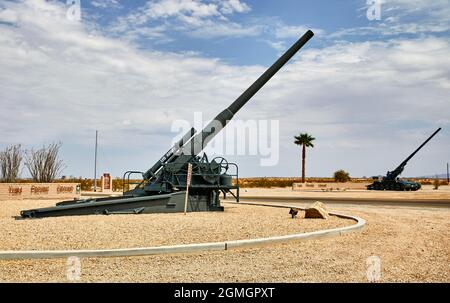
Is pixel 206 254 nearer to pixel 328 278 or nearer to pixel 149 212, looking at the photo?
pixel 328 278

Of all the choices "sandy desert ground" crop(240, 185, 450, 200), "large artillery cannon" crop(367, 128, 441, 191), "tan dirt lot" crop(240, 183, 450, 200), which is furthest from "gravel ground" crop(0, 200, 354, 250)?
"large artillery cannon" crop(367, 128, 441, 191)

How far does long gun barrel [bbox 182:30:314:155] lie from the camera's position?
15047 mm

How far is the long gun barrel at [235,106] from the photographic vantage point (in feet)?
49.4

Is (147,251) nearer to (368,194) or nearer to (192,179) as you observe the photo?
(192,179)

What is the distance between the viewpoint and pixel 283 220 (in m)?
12.4

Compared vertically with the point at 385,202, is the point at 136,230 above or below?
below

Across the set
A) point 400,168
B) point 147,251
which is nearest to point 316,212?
point 147,251

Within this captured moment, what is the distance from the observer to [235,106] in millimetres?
15688

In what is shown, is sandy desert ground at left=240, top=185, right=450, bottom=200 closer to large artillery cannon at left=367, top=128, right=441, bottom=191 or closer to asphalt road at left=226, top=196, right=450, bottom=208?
asphalt road at left=226, top=196, right=450, bottom=208

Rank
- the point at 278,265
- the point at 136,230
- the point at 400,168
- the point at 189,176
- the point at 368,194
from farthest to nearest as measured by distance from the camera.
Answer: the point at 400,168 → the point at 368,194 → the point at 189,176 → the point at 136,230 → the point at 278,265

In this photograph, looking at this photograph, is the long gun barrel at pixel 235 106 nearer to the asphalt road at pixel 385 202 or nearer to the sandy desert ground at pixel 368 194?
the asphalt road at pixel 385 202

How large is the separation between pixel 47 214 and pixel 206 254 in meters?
7.16
